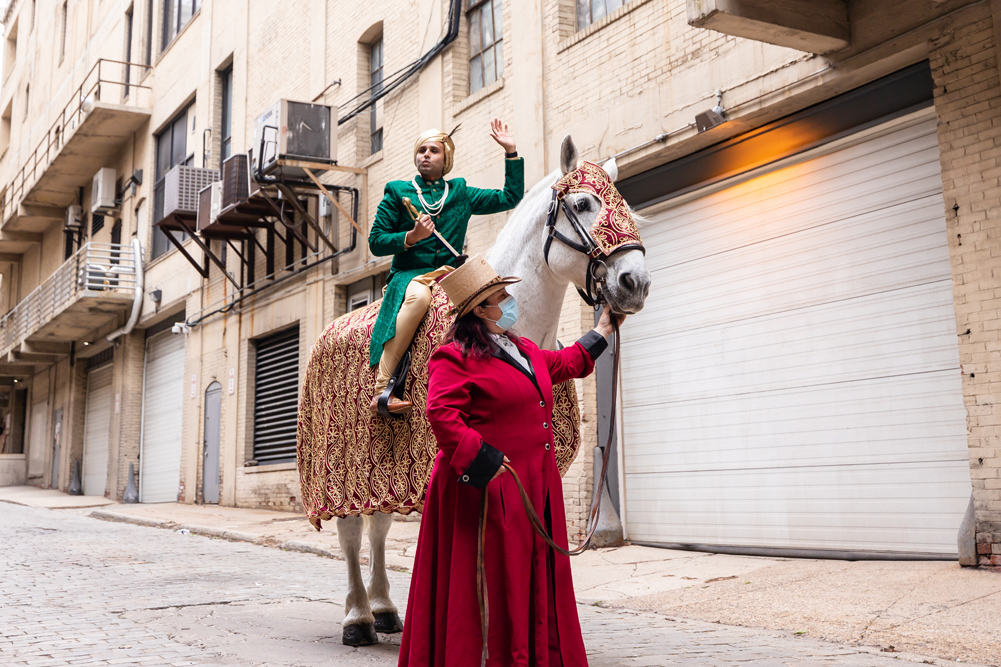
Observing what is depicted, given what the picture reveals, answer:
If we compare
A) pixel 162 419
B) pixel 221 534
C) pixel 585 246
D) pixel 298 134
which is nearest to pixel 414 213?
pixel 585 246

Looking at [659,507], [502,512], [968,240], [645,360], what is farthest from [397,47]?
[502,512]

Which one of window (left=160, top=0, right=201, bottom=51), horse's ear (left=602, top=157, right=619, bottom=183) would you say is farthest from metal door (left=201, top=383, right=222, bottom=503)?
horse's ear (left=602, top=157, right=619, bottom=183)

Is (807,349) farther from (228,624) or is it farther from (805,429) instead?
(228,624)

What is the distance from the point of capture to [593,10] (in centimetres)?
1182

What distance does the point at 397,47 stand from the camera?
15461 millimetres

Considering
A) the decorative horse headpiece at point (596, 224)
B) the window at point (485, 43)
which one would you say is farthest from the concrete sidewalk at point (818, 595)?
the window at point (485, 43)

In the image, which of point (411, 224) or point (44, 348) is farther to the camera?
point (44, 348)

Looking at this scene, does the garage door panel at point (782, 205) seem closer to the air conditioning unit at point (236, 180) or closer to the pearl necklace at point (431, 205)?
the pearl necklace at point (431, 205)

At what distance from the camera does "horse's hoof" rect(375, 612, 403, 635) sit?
6.20 m

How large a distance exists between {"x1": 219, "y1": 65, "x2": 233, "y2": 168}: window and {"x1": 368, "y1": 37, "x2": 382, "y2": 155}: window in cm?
658

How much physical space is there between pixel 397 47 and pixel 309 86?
3.33 m

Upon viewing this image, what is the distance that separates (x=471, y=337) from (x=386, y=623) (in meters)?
2.93

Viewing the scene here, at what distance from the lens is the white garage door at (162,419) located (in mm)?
23297

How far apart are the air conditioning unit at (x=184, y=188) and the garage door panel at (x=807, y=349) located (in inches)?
531
